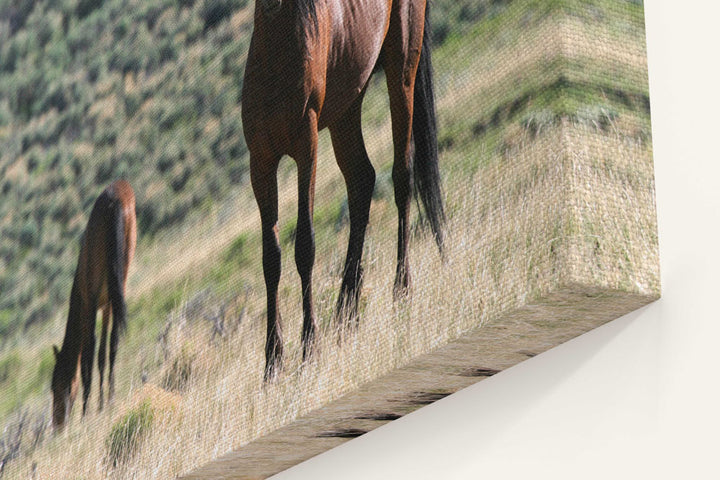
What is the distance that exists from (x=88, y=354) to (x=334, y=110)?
6.46ft

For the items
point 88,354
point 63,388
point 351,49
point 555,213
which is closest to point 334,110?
point 351,49

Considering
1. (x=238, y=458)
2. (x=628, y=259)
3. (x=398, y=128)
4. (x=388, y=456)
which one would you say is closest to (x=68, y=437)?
(x=238, y=458)

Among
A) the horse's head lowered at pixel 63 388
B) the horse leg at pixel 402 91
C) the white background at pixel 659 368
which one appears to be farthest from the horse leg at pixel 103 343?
the white background at pixel 659 368

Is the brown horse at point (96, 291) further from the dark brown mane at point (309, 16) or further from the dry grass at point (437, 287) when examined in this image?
the dark brown mane at point (309, 16)

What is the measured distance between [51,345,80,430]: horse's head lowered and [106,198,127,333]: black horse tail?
36cm

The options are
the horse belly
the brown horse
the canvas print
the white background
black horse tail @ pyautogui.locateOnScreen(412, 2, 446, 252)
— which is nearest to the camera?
the white background

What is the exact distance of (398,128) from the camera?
4480 millimetres

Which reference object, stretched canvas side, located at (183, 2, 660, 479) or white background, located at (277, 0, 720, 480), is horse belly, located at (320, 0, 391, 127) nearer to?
stretched canvas side, located at (183, 2, 660, 479)

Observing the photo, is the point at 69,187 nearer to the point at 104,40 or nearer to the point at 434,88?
the point at 104,40

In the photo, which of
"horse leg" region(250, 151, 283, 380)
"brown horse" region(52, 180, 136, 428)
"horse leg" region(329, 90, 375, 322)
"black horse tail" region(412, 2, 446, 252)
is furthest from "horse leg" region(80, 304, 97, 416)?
"black horse tail" region(412, 2, 446, 252)

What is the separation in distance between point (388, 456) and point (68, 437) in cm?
188

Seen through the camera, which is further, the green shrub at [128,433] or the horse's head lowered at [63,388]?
the horse's head lowered at [63,388]

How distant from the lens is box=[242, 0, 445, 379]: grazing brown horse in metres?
4.41

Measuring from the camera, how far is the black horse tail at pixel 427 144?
426 centimetres
